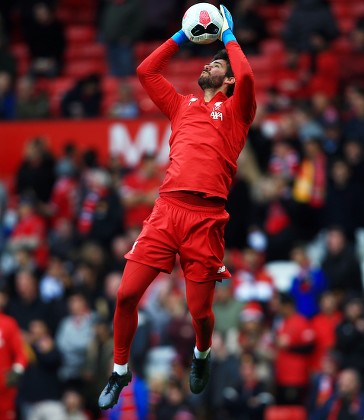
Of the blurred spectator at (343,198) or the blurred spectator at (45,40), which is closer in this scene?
the blurred spectator at (343,198)

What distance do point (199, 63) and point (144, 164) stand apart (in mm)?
3272

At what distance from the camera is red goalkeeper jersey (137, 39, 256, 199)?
364 inches

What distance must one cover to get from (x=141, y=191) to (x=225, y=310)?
2.19 meters

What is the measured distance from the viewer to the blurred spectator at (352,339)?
14195mm

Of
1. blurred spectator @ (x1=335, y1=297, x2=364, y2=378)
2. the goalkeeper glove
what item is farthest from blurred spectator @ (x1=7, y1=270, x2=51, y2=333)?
the goalkeeper glove

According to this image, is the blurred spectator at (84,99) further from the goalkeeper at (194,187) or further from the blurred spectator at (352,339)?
the goalkeeper at (194,187)

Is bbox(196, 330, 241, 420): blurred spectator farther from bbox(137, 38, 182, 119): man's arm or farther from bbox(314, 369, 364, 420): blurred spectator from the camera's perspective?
bbox(137, 38, 182, 119): man's arm

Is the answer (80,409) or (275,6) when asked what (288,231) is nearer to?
(80,409)

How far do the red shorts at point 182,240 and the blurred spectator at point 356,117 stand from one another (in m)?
7.28

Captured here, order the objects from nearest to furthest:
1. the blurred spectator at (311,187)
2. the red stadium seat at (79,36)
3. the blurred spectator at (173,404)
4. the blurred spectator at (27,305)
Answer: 1. the blurred spectator at (173,404)
2. the blurred spectator at (27,305)
3. the blurred spectator at (311,187)
4. the red stadium seat at (79,36)

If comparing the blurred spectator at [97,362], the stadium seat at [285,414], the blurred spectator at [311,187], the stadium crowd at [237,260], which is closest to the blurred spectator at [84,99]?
the stadium crowd at [237,260]

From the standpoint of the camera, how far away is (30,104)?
62.7 feet

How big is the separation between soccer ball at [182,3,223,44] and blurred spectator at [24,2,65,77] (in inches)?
449

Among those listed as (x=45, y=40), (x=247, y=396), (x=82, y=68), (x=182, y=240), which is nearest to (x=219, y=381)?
(x=247, y=396)
